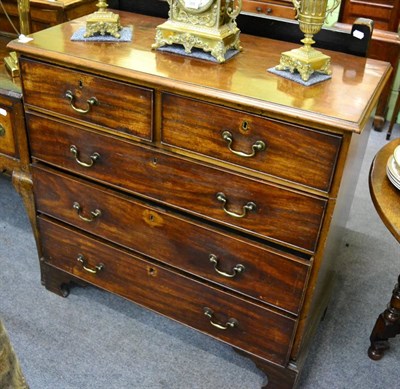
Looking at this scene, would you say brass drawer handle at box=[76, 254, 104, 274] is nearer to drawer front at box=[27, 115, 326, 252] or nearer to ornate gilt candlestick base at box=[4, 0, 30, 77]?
drawer front at box=[27, 115, 326, 252]

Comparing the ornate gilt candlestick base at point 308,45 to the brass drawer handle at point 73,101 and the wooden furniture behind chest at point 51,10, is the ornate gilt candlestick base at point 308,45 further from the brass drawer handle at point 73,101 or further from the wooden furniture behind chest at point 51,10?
the wooden furniture behind chest at point 51,10

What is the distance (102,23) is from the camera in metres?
1.41

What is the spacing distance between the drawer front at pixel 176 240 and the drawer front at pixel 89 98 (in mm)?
216

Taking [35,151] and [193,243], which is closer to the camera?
[193,243]

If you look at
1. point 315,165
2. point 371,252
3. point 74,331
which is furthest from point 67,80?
point 371,252

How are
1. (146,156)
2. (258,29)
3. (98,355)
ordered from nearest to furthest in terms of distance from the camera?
(146,156)
(258,29)
(98,355)

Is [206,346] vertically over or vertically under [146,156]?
under

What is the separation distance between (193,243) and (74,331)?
0.60 m

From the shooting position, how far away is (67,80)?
1355 mm

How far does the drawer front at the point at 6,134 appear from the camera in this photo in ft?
5.26

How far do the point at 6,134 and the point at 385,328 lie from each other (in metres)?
1.33

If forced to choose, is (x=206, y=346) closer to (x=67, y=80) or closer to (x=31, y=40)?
(x=67, y=80)

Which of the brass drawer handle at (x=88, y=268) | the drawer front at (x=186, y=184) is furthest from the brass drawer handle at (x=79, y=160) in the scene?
the brass drawer handle at (x=88, y=268)

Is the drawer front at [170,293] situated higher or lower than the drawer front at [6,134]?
lower
